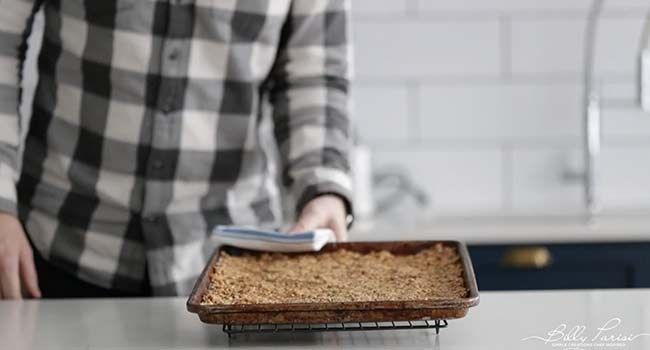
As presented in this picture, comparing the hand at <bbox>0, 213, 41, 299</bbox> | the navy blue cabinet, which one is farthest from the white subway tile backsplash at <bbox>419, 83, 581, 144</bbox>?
the hand at <bbox>0, 213, 41, 299</bbox>

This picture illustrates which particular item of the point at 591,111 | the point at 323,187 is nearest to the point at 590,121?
the point at 591,111

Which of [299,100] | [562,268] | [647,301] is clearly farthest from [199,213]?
[562,268]

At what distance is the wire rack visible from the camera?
1.06 meters

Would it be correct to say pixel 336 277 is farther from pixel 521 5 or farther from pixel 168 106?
pixel 521 5

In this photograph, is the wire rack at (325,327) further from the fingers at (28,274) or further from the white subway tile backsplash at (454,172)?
the white subway tile backsplash at (454,172)

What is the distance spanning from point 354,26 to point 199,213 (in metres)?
1.24

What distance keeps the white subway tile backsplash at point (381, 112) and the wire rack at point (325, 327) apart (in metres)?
1.68

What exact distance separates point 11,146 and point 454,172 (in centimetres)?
147

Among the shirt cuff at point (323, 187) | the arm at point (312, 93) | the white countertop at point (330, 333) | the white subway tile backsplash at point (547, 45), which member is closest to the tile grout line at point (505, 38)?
the white subway tile backsplash at point (547, 45)

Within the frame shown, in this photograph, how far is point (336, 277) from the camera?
1.18 m

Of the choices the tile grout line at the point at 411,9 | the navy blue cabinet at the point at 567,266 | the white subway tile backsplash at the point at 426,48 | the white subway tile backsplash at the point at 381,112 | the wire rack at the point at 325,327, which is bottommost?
the navy blue cabinet at the point at 567,266

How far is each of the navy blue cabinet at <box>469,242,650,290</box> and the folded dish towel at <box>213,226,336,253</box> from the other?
3.80 feet

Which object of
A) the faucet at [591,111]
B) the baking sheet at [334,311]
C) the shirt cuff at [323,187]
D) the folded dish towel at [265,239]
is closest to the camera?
the baking sheet at [334,311]

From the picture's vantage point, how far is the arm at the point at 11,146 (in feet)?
4.67
